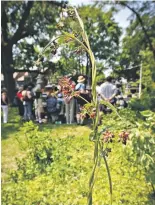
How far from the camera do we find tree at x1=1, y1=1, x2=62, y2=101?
2172cm

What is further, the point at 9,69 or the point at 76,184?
the point at 9,69

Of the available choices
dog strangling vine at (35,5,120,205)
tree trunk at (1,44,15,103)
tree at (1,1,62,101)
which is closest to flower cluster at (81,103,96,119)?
dog strangling vine at (35,5,120,205)

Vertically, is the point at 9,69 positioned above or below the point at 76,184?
above

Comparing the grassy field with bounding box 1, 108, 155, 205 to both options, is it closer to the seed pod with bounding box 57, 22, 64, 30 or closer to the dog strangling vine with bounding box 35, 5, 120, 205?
the dog strangling vine with bounding box 35, 5, 120, 205

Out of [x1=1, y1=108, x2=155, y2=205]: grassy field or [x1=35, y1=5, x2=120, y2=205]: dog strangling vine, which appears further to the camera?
[x1=1, y1=108, x2=155, y2=205]: grassy field

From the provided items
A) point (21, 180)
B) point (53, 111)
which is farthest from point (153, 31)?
point (21, 180)

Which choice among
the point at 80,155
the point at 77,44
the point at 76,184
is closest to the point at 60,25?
the point at 77,44

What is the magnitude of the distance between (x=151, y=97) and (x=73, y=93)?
9736 millimetres

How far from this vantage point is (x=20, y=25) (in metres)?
21.7

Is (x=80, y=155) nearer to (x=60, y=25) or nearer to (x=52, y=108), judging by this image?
(x=60, y=25)

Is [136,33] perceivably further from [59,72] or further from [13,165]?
[59,72]

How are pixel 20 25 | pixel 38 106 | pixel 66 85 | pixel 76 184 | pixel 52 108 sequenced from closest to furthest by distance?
pixel 66 85 < pixel 76 184 < pixel 52 108 < pixel 38 106 < pixel 20 25

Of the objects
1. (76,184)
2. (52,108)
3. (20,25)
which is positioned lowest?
(76,184)

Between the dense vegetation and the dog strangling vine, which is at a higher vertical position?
the dog strangling vine
